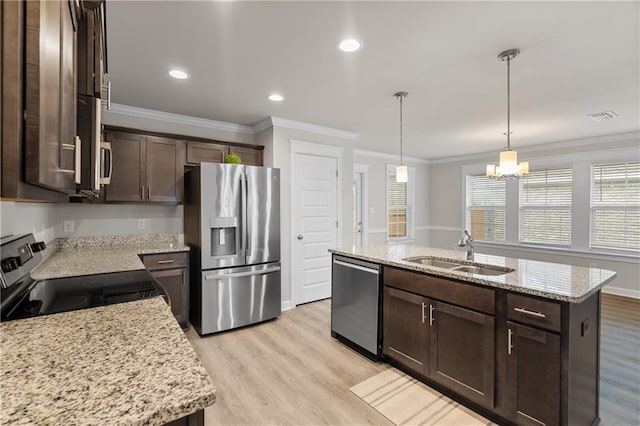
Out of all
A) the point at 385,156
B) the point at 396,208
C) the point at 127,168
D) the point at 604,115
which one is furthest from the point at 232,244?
the point at 604,115

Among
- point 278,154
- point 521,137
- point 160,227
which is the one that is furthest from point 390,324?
point 521,137

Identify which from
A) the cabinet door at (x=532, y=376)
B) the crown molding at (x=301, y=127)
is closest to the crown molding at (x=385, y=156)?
the crown molding at (x=301, y=127)

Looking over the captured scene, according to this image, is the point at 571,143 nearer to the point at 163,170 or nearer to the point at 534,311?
the point at 534,311

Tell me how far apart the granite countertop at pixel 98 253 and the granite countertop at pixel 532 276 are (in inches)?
75.9

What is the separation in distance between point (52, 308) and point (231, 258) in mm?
2103

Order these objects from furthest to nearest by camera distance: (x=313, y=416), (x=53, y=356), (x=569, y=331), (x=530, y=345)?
(x=313, y=416) < (x=530, y=345) < (x=569, y=331) < (x=53, y=356)

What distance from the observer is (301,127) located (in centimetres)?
428

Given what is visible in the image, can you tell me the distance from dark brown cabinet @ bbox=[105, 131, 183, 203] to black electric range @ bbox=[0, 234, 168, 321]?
1.58 meters

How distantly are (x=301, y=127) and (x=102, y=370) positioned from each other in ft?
12.6

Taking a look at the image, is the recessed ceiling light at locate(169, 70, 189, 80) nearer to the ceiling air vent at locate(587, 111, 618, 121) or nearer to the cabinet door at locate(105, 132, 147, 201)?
the cabinet door at locate(105, 132, 147, 201)

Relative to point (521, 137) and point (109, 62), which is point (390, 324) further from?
point (521, 137)

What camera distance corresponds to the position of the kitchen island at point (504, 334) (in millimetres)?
1674

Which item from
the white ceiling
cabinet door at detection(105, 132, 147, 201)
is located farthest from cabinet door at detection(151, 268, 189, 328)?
the white ceiling

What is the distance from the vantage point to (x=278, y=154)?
4078 mm
